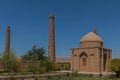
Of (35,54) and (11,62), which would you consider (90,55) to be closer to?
(11,62)

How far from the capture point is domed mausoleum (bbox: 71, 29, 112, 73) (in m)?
30.1

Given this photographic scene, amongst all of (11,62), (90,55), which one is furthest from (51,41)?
(11,62)

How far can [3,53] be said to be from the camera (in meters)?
30.2

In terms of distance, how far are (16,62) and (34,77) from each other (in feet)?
29.4

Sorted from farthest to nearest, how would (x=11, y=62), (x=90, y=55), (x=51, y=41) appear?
1. (x=51, y=41)
2. (x=90, y=55)
3. (x=11, y=62)

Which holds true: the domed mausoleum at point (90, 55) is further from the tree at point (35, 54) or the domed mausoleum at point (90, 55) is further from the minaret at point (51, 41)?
the tree at point (35, 54)

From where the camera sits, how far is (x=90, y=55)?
30734 mm

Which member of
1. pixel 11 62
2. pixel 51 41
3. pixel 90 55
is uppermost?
pixel 51 41

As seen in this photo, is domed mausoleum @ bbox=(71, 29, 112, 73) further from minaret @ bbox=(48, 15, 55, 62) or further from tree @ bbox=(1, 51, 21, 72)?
tree @ bbox=(1, 51, 21, 72)

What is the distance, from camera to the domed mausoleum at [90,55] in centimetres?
3014

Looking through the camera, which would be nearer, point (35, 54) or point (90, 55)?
point (90, 55)

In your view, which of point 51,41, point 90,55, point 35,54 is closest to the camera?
point 90,55

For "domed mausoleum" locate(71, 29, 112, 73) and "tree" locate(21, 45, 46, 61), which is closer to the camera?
"domed mausoleum" locate(71, 29, 112, 73)

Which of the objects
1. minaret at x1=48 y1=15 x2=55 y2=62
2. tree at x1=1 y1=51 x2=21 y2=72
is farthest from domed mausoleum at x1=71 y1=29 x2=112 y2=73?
tree at x1=1 y1=51 x2=21 y2=72
